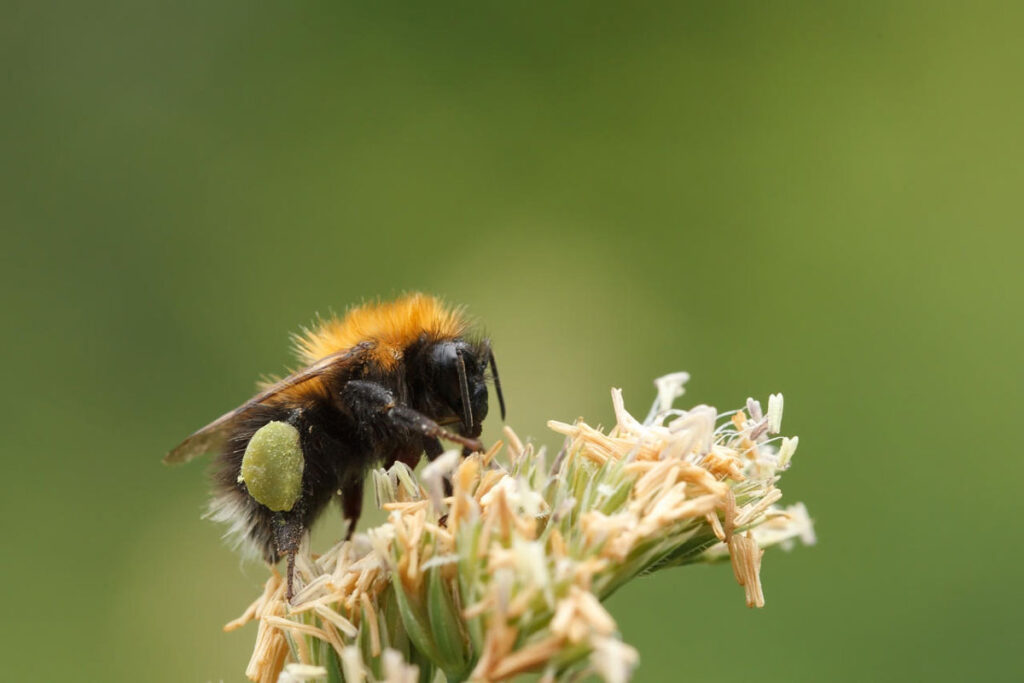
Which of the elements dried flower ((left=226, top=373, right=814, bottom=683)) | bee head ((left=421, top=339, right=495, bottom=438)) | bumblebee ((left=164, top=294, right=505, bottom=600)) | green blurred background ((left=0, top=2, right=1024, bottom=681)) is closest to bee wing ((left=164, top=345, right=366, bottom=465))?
bumblebee ((left=164, top=294, right=505, bottom=600))

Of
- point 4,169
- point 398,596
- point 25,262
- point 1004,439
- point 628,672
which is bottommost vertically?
point 1004,439

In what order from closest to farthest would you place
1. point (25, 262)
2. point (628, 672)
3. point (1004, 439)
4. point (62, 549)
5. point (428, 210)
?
point (628, 672)
point (1004, 439)
point (62, 549)
point (25, 262)
point (428, 210)

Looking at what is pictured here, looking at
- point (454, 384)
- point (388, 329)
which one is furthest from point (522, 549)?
A: point (388, 329)

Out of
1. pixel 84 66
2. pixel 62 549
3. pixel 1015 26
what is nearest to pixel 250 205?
pixel 84 66

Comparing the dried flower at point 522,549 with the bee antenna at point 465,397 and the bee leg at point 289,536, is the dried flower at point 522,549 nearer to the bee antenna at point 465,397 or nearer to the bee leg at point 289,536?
the bee leg at point 289,536

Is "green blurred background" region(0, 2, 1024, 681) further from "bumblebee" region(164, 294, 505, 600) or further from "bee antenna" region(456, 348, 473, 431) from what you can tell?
"bee antenna" region(456, 348, 473, 431)

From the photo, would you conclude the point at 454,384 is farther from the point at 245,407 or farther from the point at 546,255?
the point at 546,255

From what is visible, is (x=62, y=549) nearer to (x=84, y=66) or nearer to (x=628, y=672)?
(x=84, y=66)
